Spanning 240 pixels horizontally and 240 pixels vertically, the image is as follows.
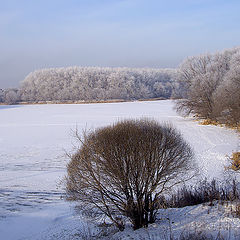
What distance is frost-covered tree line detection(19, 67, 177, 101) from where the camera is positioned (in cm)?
10100

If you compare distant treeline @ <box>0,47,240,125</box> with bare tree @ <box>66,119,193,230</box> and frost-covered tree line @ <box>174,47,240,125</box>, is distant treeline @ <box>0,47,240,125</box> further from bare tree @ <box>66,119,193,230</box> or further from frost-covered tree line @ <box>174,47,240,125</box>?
bare tree @ <box>66,119,193,230</box>

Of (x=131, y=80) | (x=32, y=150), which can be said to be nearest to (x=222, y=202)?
(x=32, y=150)

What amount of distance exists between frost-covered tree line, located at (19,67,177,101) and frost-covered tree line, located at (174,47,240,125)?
45671mm

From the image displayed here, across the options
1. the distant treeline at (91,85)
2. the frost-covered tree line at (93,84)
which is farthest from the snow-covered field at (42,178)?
the frost-covered tree line at (93,84)

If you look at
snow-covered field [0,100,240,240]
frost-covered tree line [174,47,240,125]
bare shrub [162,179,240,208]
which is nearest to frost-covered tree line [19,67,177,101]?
frost-covered tree line [174,47,240,125]

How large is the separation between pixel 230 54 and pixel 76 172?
5593 centimetres

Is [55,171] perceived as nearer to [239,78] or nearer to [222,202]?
[222,202]

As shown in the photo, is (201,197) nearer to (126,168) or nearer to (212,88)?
(126,168)

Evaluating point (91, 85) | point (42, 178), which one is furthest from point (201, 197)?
point (91, 85)

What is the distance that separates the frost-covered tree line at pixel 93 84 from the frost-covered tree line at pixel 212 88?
45671 mm

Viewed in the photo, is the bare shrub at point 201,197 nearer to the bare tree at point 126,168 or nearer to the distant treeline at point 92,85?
the bare tree at point 126,168

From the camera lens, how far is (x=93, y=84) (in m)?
107

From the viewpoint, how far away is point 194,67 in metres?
47.5

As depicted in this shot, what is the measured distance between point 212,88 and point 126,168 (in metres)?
30.8
